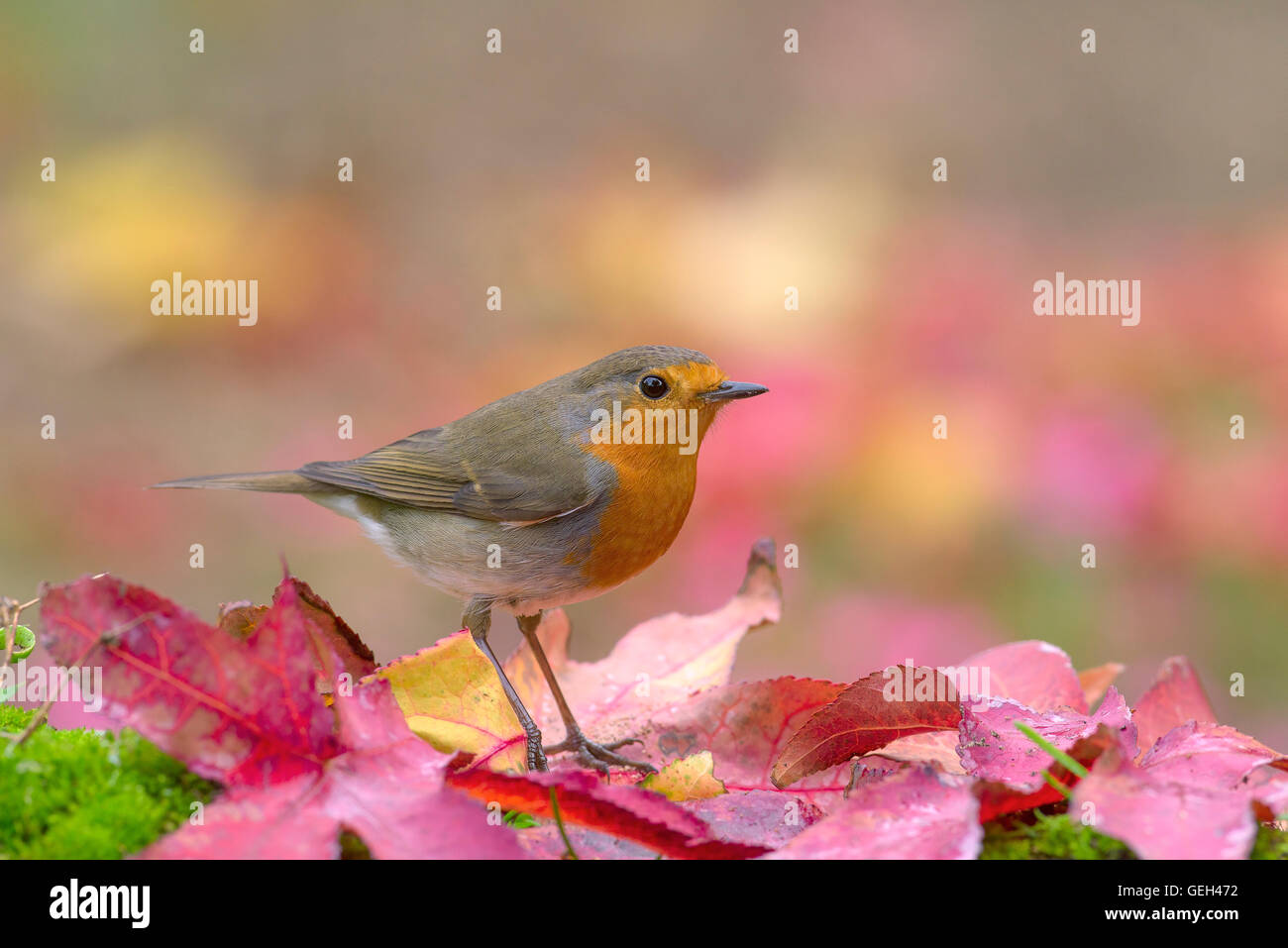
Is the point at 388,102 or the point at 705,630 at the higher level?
the point at 388,102

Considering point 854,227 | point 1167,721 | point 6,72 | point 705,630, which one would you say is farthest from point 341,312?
point 1167,721

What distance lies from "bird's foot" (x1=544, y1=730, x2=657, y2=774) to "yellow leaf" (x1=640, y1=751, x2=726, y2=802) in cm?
25

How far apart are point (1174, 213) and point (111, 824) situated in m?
7.90

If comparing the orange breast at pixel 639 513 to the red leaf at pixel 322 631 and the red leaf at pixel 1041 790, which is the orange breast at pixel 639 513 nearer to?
the red leaf at pixel 322 631

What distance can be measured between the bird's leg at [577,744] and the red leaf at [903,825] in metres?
0.59

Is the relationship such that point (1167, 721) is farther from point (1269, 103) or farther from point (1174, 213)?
point (1269, 103)

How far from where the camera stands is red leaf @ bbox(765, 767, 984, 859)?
107cm

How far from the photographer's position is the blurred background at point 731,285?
189 inches

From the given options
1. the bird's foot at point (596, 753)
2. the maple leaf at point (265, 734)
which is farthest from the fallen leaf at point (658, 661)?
the maple leaf at point (265, 734)

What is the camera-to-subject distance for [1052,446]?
4.98 metres

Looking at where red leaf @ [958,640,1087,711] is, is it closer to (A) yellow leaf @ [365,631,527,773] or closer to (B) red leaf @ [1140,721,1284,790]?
(B) red leaf @ [1140,721,1284,790]

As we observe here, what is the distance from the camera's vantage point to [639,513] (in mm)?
2715
